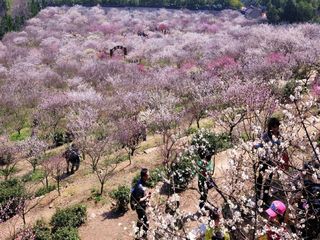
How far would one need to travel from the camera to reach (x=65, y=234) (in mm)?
12586

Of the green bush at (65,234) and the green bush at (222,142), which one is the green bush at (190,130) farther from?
the green bush at (65,234)

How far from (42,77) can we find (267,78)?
68.9 feet

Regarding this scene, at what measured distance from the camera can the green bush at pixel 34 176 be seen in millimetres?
20688

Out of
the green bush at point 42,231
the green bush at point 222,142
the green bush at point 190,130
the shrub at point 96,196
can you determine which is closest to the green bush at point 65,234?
the green bush at point 42,231

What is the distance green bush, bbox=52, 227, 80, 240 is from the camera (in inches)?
490

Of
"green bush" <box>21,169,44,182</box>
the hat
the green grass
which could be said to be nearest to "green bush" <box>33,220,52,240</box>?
"green bush" <box>21,169,44,182</box>

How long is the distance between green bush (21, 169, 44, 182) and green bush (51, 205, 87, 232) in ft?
22.5

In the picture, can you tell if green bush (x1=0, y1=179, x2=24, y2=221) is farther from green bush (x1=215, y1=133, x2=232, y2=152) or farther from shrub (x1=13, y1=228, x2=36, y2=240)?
green bush (x1=215, y1=133, x2=232, y2=152)

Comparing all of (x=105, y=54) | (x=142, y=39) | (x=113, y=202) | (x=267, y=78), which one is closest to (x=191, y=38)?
(x=142, y=39)

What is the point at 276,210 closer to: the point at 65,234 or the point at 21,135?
the point at 65,234

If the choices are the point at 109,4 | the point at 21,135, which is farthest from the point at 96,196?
the point at 109,4

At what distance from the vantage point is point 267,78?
2773 centimetres

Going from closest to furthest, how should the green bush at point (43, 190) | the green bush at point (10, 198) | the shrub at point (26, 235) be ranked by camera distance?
the shrub at point (26, 235)
the green bush at point (10, 198)
the green bush at point (43, 190)

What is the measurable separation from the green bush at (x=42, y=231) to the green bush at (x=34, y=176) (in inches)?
276
